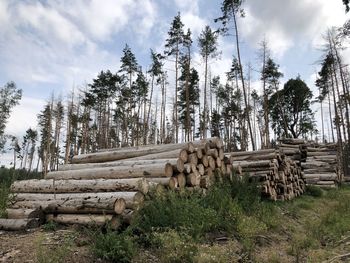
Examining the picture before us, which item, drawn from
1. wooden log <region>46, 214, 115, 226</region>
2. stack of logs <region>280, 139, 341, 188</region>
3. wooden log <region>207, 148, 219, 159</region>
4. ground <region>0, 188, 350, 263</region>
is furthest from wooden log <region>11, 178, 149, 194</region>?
stack of logs <region>280, 139, 341, 188</region>

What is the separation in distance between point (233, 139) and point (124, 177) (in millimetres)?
41507

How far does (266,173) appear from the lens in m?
11.6

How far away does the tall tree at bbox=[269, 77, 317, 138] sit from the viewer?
112 ft

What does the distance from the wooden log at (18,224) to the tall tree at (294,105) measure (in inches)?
1196

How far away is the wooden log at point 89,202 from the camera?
6.34 meters

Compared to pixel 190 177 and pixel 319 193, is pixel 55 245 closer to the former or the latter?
pixel 190 177

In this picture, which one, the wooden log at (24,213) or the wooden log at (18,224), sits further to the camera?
the wooden log at (24,213)

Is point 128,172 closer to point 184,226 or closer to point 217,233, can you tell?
point 184,226

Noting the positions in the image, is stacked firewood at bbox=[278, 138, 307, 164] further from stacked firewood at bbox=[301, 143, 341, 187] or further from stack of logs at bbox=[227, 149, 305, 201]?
stack of logs at bbox=[227, 149, 305, 201]

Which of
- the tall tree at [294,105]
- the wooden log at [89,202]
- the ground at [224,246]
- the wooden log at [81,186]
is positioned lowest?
the ground at [224,246]

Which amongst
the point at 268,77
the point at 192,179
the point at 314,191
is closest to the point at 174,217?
the point at 192,179

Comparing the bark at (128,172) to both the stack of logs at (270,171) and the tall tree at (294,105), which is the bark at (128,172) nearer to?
the stack of logs at (270,171)

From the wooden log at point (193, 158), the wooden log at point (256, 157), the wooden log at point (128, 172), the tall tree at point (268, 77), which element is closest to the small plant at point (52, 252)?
the wooden log at point (128, 172)

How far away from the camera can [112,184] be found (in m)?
7.32
